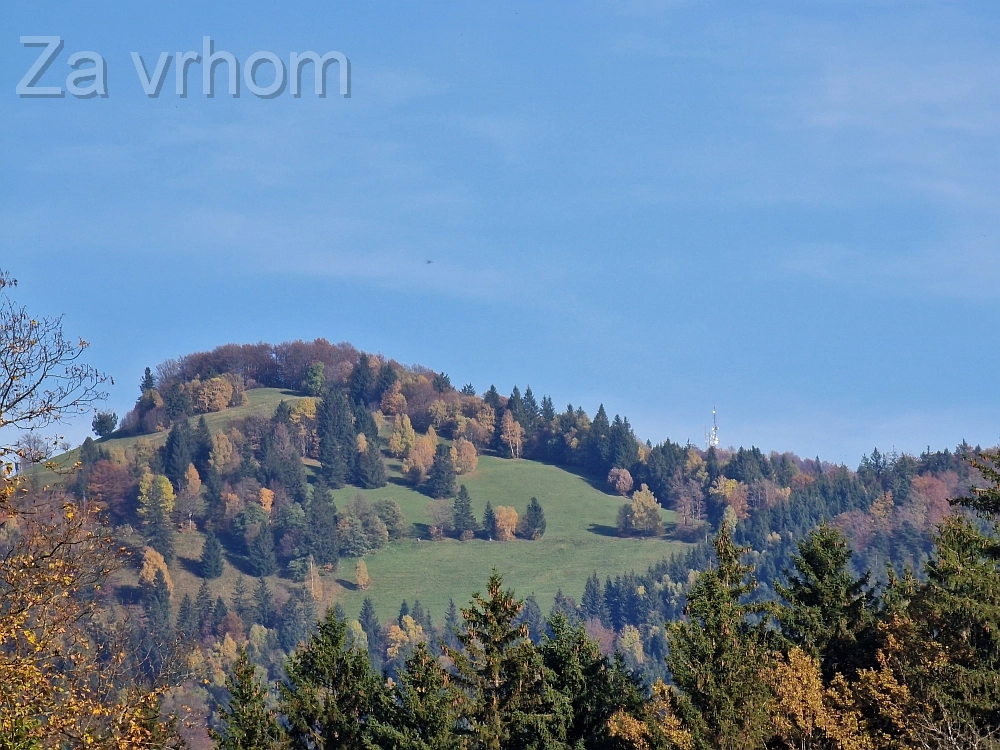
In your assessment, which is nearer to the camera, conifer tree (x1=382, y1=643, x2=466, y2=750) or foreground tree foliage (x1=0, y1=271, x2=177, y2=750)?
foreground tree foliage (x1=0, y1=271, x2=177, y2=750)

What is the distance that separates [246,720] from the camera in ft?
144

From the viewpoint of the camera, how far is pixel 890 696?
144 feet

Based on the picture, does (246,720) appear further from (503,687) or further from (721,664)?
(721,664)

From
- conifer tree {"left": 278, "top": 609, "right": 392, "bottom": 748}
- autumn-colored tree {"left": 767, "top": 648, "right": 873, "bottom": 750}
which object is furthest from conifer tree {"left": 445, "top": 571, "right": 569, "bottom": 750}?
autumn-colored tree {"left": 767, "top": 648, "right": 873, "bottom": 750}

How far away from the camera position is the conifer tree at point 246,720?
43.6m

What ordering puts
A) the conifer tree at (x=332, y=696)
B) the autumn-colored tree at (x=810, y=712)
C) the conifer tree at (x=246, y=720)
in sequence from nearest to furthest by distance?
the autumn-colored tree at (x=810, y=712) → the conifer tree at (x=246, y=720) → the conifer tree at (x=332, y=696)

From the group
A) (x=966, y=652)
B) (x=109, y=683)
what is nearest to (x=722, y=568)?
(x=966, y=652)

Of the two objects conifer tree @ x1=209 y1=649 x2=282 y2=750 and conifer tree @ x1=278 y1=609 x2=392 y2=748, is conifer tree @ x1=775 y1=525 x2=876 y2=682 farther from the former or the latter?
conifer tree @ x1=209 y1=649 x2=282 y2=750

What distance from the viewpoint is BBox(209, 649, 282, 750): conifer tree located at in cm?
4362

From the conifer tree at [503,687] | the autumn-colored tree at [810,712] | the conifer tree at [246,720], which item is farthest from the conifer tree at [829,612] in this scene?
the conifer tree at [246,720]

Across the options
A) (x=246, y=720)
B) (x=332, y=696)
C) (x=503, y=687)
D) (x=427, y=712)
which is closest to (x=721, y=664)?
(x=503, y=687)

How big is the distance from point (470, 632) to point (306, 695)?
576cm

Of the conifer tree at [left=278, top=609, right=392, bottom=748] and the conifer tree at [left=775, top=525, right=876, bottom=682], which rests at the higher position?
the conifer tree at [left=775, top=525, right=876, bottom=682]

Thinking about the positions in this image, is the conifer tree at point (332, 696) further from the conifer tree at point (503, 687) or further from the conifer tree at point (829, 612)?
the conifer tree at point (829, 612)
